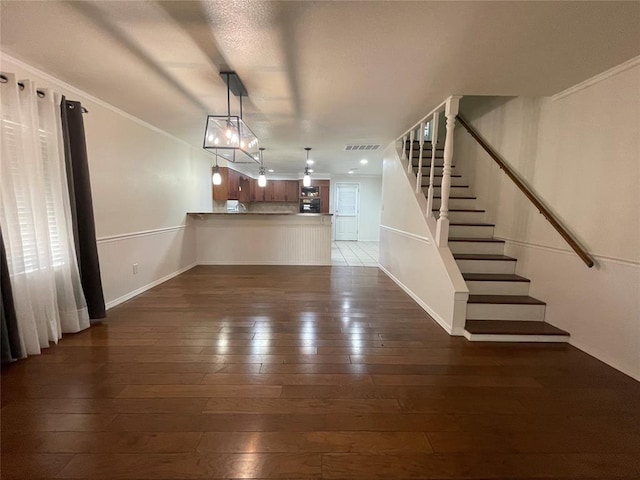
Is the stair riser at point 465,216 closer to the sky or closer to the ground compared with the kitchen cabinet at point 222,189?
closer to the ground

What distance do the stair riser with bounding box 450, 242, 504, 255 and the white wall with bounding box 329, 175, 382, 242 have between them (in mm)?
6009

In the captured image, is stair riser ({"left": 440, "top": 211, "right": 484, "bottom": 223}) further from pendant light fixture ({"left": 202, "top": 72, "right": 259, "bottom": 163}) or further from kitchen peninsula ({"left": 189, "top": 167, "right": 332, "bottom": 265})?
pendant light fixture ({"left": 202, "top": 72, "right": 259, "bottom": 163})

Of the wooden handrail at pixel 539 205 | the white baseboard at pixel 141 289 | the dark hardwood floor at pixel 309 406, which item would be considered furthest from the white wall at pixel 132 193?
the wooden handrail at pixel 539 205

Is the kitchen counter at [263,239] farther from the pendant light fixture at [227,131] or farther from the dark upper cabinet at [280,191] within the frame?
the dark upper cabinet at [280,191]

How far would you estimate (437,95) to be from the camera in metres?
2.81

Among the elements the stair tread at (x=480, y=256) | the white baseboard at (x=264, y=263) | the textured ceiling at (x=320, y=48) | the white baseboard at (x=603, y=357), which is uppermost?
the textured ceiling at (x=320, y=48)

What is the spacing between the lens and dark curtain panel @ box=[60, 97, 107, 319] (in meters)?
2.52

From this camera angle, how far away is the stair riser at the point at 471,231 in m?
3.61

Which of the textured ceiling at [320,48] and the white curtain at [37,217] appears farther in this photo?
the white curtain at [37,217]

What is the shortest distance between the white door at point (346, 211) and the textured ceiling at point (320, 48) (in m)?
6.24

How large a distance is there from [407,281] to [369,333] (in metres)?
1.58

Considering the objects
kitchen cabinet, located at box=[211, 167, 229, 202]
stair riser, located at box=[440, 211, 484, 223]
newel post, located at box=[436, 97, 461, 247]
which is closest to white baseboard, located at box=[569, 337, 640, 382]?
newel post, located at box=[436, 97, 461, 247]

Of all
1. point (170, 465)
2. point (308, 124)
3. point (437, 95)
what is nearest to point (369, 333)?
point (170, 465)

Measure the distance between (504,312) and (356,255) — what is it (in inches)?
171
